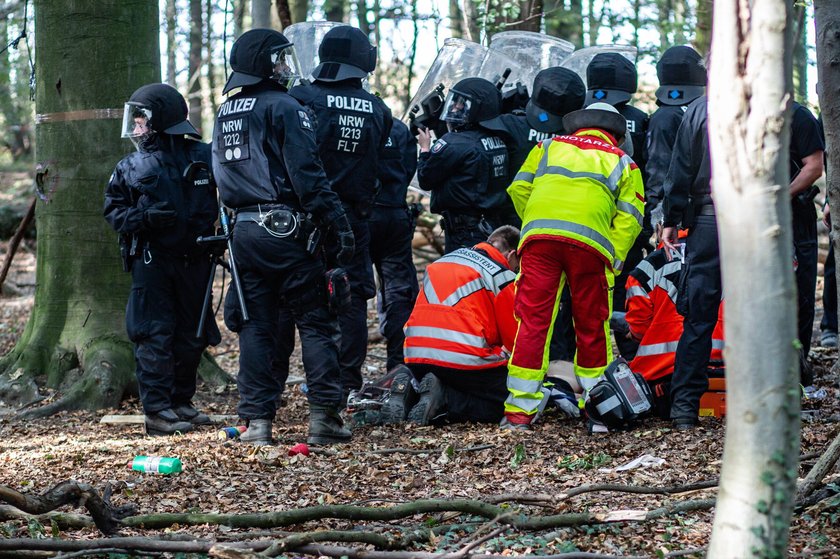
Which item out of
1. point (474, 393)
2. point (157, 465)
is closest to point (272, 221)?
point (157, 465)

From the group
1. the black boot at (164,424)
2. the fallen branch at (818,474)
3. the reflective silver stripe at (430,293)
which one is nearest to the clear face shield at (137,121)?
the black boot at (164,424)

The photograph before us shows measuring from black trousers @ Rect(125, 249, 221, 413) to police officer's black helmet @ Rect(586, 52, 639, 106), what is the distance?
3.11m

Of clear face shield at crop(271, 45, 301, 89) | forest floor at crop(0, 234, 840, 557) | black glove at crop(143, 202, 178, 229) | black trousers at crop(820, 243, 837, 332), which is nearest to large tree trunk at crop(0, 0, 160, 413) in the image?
forest floor at crop(0, 234, 840, 557)

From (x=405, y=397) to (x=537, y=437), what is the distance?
105 centimetres

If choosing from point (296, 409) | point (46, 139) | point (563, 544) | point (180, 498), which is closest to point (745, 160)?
point (563, 544)

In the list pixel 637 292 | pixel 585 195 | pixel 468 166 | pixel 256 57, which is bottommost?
pixel 637 292

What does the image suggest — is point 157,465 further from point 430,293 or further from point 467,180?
point 467,180

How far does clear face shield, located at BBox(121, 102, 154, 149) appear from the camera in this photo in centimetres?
612

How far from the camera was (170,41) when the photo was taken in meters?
22.1

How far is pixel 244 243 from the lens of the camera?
18.2 feet

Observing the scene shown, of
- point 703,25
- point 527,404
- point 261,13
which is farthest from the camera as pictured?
point 703,25

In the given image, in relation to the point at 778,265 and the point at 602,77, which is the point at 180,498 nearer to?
the point at 778,265

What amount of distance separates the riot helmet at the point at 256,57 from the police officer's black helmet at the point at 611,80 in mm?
2667

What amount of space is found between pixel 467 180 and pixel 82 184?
269cm
